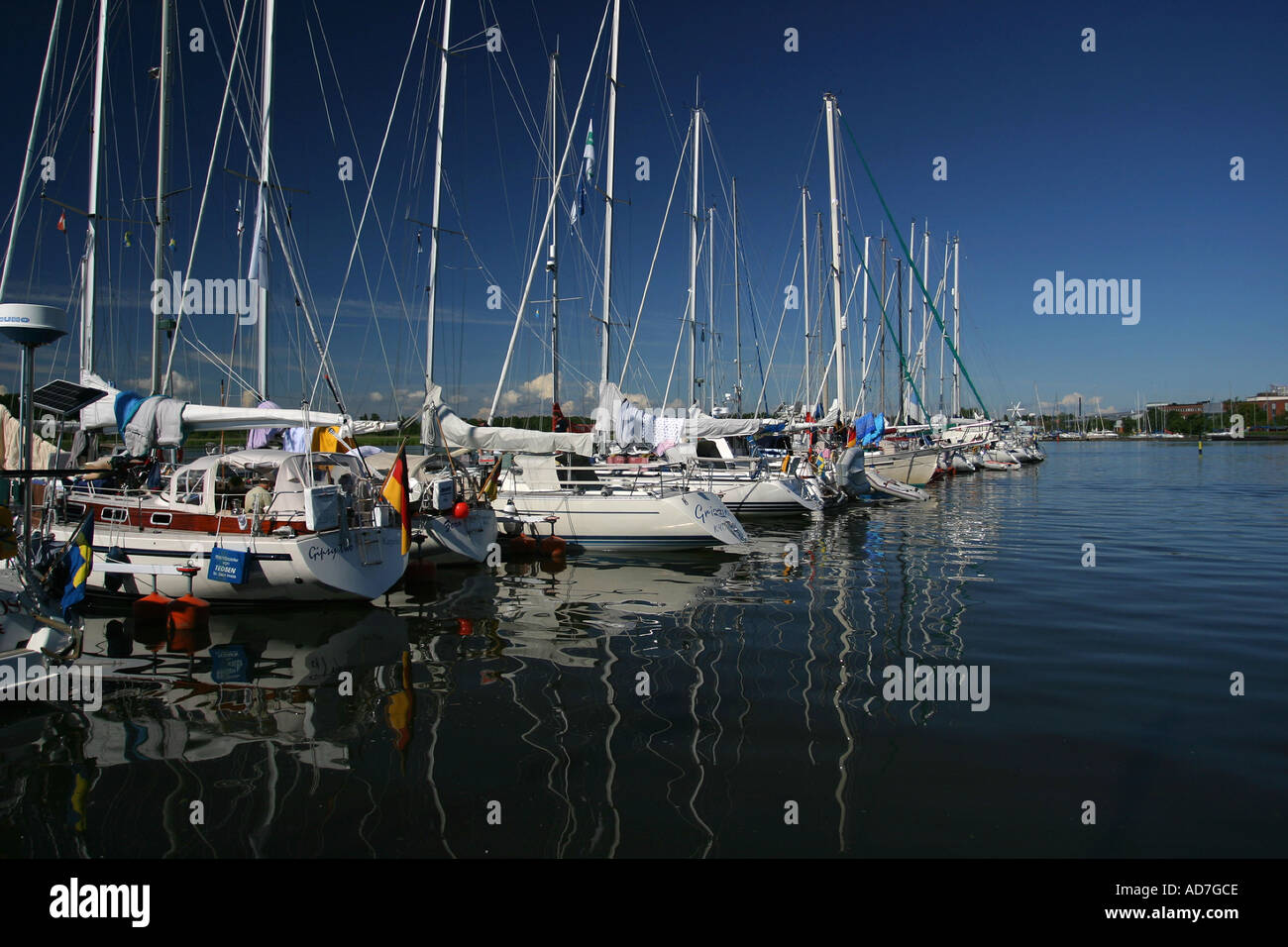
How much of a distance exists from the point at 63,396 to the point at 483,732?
8.82 meters

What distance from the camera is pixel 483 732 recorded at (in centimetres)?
775

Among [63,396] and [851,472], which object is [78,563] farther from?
[851,472]

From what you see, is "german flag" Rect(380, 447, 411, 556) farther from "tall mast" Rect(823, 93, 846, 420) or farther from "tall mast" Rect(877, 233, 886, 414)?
"tall mast" Rect(877, 233, 886, 414)

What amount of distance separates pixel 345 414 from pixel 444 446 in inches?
124

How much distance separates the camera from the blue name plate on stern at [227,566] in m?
12.2

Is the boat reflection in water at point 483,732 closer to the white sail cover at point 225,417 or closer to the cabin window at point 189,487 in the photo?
the cabin window at point 189,487

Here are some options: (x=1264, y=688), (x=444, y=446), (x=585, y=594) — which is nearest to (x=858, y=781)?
(x=1264, y=688)

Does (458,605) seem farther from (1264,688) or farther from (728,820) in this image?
(1264,688)

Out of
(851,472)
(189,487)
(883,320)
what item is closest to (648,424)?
(851,472)

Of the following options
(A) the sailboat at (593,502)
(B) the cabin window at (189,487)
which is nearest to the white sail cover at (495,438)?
(A) the sailboat at (593,502)

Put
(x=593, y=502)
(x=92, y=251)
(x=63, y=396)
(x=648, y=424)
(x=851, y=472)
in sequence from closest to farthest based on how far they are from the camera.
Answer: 1. (x=63, y=396)
2. (x=92, y=251)
3. (x=593, y=502)
4. (x=648, y=424)
5. (x=851, y=472)

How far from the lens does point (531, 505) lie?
21172 millimetres

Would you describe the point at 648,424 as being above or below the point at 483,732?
above

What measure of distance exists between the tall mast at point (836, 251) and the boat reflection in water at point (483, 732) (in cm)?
2129
